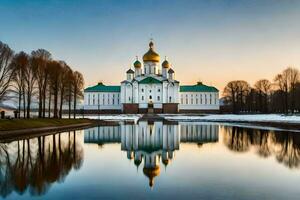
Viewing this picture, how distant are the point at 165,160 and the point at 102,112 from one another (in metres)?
99.5

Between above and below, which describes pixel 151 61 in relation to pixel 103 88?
above

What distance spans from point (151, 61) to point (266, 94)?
37222 millimetres

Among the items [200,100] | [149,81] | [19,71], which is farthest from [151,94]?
[19,71]

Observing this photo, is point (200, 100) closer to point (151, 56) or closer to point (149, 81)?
point (149, 81)

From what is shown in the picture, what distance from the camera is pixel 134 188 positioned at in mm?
11344

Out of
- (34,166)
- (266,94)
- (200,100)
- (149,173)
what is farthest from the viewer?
(200,100)

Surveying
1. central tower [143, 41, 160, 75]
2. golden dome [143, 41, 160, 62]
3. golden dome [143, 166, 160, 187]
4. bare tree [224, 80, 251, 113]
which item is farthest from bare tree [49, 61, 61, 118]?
bare tree [224, 80, 251, 113]

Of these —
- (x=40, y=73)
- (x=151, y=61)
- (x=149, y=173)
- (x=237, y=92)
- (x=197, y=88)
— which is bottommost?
(x=149, y=173)

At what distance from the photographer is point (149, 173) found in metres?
14.0

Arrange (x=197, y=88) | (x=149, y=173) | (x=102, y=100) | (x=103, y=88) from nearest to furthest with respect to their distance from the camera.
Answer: (x=149, y=173), (x=102, y=100), (x=197, y=88), (x=103, y=88)

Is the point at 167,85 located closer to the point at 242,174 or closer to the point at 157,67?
the point at 157,67

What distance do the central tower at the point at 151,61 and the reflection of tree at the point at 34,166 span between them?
292ft

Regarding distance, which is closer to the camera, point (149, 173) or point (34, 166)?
point (149, 173)

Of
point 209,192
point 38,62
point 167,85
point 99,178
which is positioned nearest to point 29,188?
point 99,178
